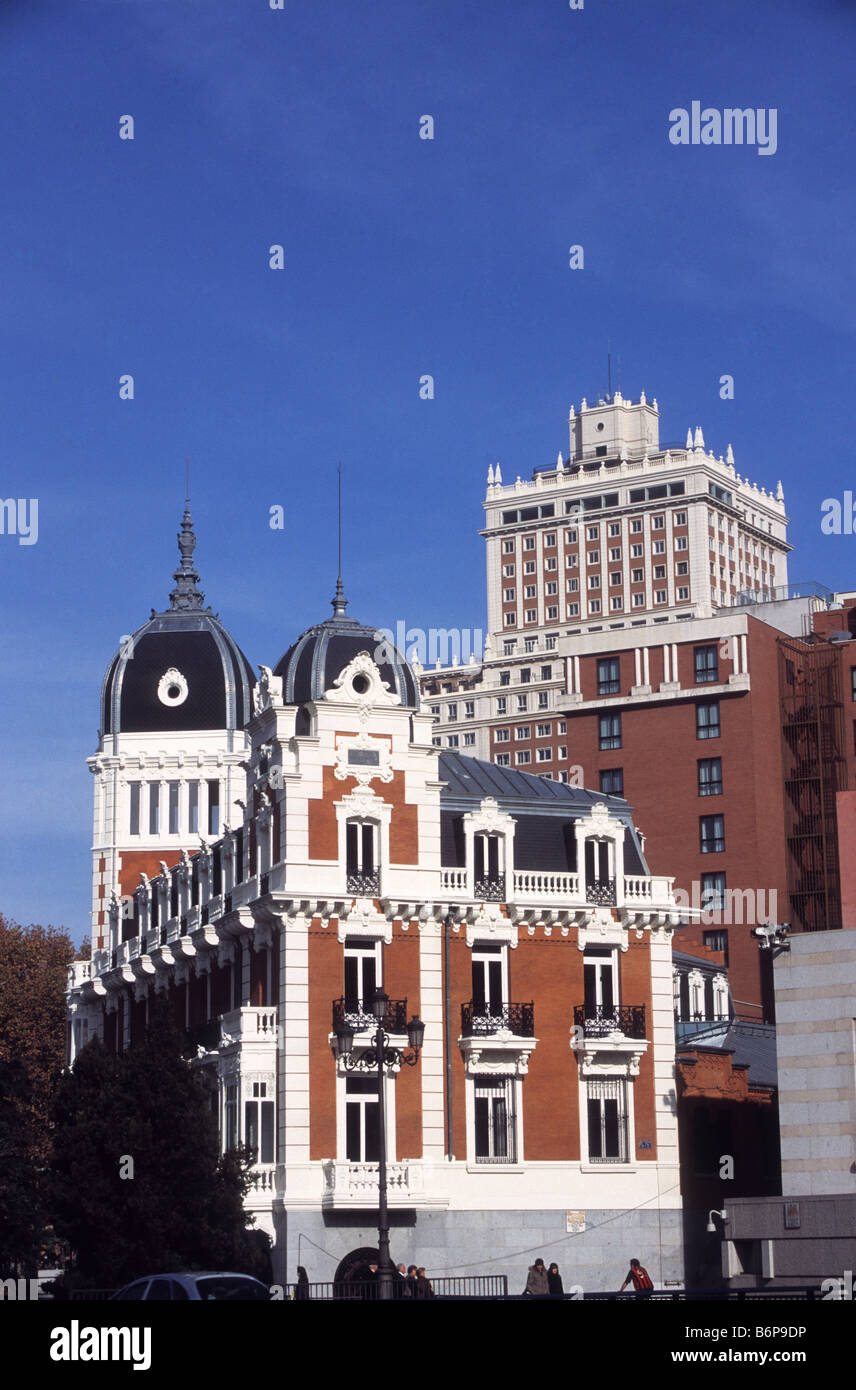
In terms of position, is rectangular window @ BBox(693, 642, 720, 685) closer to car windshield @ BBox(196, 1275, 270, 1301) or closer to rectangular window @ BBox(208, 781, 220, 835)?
rectangular window @ BBox(208, 781, 220, 835)

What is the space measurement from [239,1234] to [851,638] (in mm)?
56369

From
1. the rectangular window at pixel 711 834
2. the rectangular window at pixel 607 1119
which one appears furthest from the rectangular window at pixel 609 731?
the rectangular window at pixel 607 1119

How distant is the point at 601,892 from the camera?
5828 centimetres

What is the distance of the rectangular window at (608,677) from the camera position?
101 m

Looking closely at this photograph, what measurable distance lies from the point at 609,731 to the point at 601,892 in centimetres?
4228

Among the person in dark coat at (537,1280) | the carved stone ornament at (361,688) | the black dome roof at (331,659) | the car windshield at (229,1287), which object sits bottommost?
the person in dark coat at (537,1280)

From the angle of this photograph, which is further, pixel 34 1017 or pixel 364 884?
pixel 34 1017

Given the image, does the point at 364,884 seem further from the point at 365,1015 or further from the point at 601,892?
the point at 601,892

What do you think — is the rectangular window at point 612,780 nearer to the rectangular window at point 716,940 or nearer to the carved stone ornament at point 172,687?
the rectangular window at point 716,940

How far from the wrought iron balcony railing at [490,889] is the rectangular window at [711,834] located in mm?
38064

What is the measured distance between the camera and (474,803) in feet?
190

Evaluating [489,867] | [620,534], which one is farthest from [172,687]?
[620,534]
